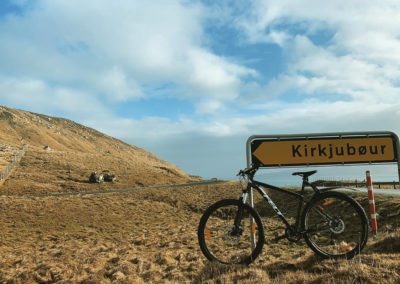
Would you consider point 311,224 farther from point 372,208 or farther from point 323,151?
point 372,208

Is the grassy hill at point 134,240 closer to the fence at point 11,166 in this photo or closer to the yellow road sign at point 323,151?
the fence at point 11,166

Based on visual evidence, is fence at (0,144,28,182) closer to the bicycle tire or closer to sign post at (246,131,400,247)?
sign post at (246,131,400,247)

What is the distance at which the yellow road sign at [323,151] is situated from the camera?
264 inches

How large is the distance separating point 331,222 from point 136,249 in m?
7.37

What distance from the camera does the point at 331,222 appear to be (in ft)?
16.8

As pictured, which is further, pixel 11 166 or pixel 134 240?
pixel 11 166

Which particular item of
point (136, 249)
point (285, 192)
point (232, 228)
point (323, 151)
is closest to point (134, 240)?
point (136, 249)

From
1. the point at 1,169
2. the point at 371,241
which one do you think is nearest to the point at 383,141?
the point at 371,241

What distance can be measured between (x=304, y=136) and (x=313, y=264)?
3.06 m

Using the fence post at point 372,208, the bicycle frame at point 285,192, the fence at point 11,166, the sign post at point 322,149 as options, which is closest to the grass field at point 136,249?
the fence post at point 372,208

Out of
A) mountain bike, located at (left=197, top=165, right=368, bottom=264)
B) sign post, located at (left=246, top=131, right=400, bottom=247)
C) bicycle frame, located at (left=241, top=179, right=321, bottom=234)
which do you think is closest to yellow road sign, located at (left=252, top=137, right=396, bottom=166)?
sign post, located at (left=246, top=131, right=400, bottom=247)

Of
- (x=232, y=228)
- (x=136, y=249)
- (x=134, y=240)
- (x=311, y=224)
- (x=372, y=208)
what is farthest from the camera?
(x=134, y=240)

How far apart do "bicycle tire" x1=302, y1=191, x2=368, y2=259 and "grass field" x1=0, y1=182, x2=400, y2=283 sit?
25 cm

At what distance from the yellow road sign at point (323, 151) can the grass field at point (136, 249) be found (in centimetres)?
183
